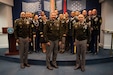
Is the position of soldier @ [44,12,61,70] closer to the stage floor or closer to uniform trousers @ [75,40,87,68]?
uniform trousers @ [75,40,87,68]

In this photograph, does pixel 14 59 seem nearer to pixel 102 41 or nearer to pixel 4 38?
pixel 4 38

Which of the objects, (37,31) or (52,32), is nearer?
(52,32)

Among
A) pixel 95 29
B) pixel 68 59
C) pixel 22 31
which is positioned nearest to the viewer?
pixel 22 31

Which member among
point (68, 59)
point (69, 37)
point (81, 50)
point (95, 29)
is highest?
point (95, 29)

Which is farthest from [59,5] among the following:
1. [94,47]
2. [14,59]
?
[14,59]

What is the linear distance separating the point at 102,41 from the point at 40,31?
281 centimetres

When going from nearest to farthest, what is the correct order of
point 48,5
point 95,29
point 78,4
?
point 95,29 < point 78,4 < point 48,5

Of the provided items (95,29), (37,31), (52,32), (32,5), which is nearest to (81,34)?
(52,32)

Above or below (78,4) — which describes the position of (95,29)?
below

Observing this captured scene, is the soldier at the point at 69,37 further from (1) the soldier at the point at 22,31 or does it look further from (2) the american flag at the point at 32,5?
(2) the american flag at the point at 32,5

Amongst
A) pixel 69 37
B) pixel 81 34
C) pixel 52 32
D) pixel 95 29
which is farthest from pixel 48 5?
pixel 81 34

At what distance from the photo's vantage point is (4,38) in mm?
8180

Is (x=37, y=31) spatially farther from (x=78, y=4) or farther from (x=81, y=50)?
(x=78, y=4)

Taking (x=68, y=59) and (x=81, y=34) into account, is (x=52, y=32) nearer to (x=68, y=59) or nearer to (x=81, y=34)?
(x=81, y=34)
